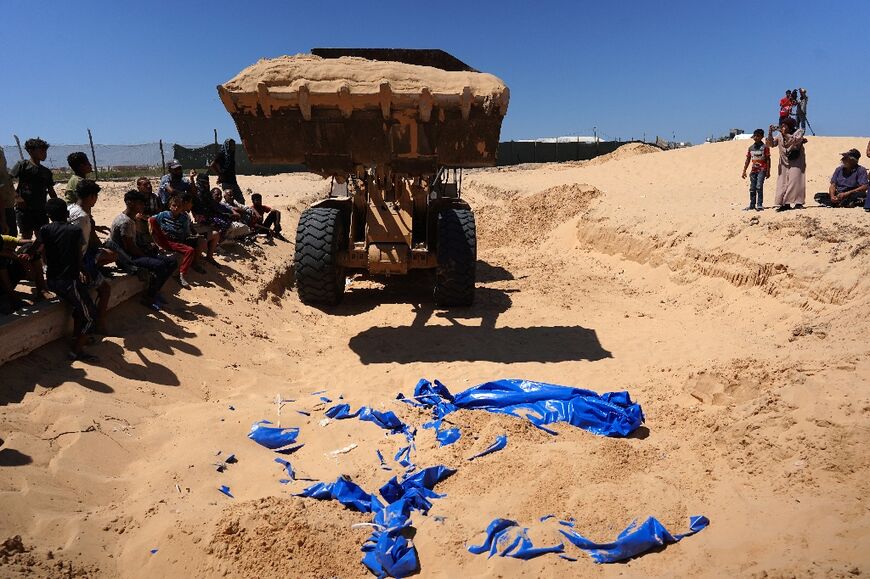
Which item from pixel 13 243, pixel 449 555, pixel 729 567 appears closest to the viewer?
pixel 729 567

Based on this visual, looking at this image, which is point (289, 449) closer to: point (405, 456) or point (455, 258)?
point (405, 456)

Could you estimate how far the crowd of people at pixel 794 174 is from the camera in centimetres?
845

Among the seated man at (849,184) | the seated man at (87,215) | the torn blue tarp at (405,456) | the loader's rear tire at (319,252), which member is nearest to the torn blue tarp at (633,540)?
the torn blue tarp at (405,456)

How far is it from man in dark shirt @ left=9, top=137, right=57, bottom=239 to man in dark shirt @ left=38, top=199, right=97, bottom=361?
1.45 metres

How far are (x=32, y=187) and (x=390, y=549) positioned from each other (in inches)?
209

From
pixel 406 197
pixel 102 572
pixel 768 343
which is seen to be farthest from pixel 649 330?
pixel 102 572

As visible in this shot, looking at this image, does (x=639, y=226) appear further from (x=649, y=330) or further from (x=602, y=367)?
(x=602, y=367)

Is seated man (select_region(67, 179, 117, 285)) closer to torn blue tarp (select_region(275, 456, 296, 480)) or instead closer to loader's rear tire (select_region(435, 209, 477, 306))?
torn blue tarp (select_region(275, 456, 296, 480))

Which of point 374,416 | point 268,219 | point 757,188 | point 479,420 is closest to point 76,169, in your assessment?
point 374,416

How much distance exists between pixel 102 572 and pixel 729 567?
289 cm

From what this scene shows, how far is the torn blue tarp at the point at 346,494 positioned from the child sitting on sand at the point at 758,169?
8.38 m

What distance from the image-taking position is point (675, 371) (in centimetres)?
529

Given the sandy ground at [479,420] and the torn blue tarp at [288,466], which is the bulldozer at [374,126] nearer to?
the sandy ground at [479,420]

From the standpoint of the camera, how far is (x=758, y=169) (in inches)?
368
